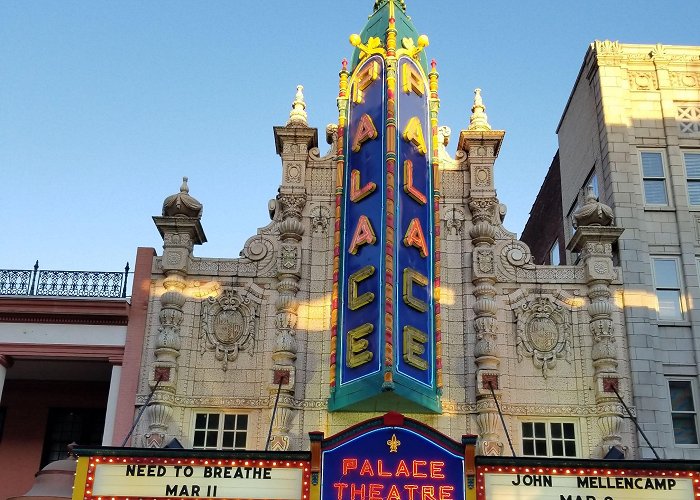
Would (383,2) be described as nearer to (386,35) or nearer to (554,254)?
(386,35)

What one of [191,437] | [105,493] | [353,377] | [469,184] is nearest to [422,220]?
[469,184]

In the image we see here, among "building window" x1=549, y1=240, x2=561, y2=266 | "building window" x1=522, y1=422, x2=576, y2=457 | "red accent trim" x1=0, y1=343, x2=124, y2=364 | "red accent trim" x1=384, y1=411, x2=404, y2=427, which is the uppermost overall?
"building window" x1=549, y1=240, x2=561, y2=266

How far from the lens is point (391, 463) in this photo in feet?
55.3

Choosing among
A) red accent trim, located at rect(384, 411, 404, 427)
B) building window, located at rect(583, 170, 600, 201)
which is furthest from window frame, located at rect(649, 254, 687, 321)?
red accent trim, located at rect(384, 411, 404, 427)

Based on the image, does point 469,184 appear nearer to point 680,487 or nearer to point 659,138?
point 659,138

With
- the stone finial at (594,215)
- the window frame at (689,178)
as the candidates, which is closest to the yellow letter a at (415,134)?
the stone finial at (594,215)

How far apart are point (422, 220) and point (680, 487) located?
849cm

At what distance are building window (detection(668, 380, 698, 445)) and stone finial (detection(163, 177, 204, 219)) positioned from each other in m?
12.1

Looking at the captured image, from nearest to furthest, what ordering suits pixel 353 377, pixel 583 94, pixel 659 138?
1. pixel 353 377
2. pixel 659 138
3. pixel 583 94

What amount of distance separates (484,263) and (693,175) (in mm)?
6419

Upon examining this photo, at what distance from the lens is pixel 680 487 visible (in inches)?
659

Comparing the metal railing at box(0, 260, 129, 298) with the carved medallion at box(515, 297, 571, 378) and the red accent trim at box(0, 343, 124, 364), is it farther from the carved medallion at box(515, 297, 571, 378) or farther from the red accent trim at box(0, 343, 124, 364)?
the carved medallion at box(515, 297, 571, 378)

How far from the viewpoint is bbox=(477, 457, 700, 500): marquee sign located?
16703 mm

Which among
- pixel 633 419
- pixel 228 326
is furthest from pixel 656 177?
pixel 228 326
